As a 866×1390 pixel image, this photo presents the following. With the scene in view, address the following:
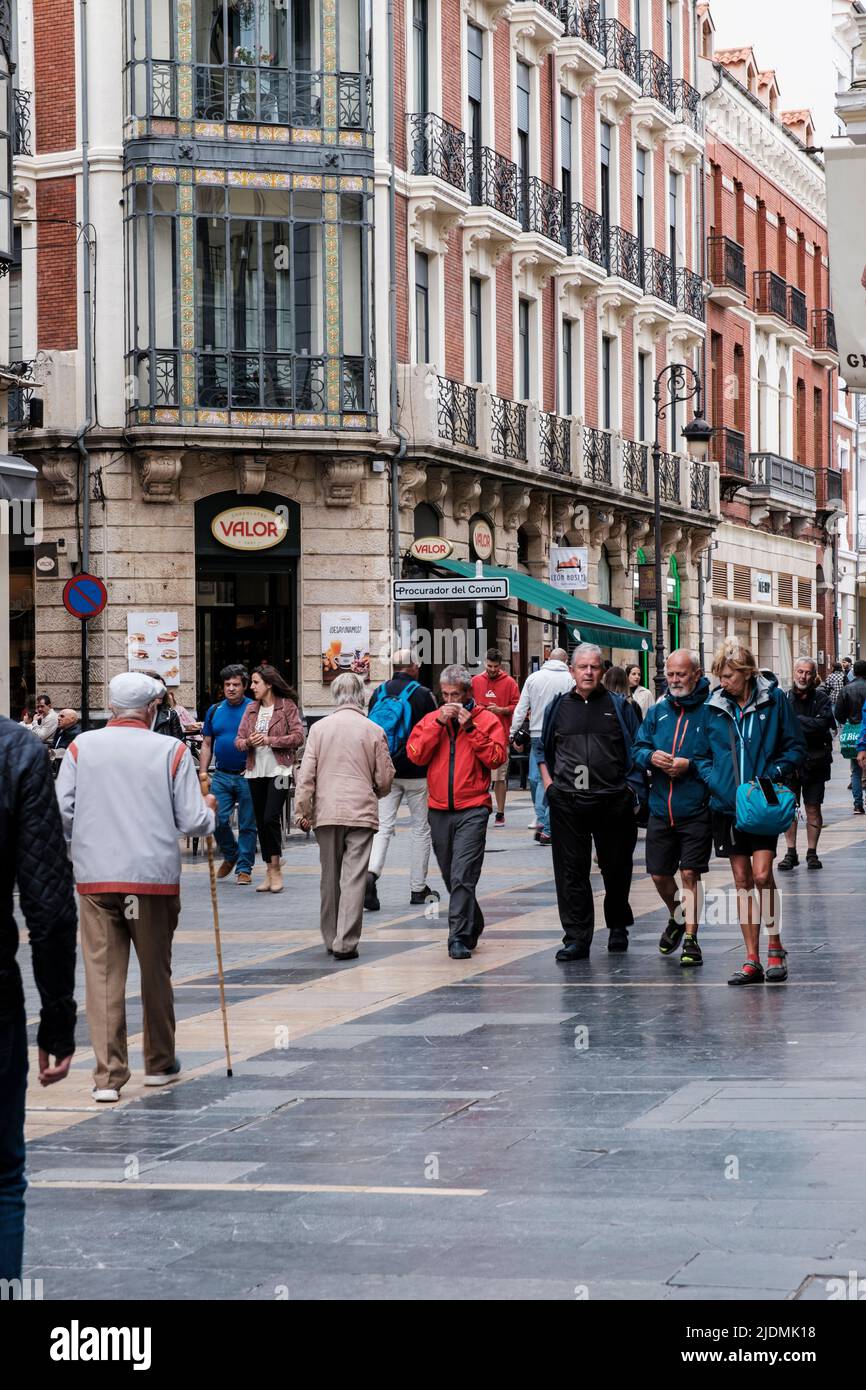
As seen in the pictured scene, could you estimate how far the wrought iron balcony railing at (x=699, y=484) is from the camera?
45.2 meters

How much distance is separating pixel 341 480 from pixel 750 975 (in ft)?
65.1

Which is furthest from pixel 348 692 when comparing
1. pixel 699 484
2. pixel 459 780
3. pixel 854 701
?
pixel 699 484

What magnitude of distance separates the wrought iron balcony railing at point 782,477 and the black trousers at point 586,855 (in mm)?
37913

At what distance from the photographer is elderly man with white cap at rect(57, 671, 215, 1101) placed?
9086mm

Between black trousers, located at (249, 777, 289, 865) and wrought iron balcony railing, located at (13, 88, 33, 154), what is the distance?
52.3 feet

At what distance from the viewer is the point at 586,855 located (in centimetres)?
1326

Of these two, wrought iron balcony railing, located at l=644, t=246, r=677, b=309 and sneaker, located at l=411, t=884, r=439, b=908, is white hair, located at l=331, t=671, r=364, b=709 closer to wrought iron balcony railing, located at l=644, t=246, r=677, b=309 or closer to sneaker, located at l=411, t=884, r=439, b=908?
sneaker, located at l=411, t=884, r=439, b=908

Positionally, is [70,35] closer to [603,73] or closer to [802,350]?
[603,73]

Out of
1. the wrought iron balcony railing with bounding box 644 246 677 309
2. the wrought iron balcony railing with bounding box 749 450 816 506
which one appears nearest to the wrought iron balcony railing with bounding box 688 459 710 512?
the wrought iron balcony railing with bounding box 644 246 677 309

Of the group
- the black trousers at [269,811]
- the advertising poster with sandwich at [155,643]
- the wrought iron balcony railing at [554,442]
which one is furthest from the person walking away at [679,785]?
the wrought iron balcony railing at [554,442]

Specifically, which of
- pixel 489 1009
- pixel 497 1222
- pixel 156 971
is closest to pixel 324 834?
pixel 489 1009

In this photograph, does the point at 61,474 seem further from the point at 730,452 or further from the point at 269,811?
the point at 730,452

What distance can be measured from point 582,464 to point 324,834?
25.6 meters

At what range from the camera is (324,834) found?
530 inches
